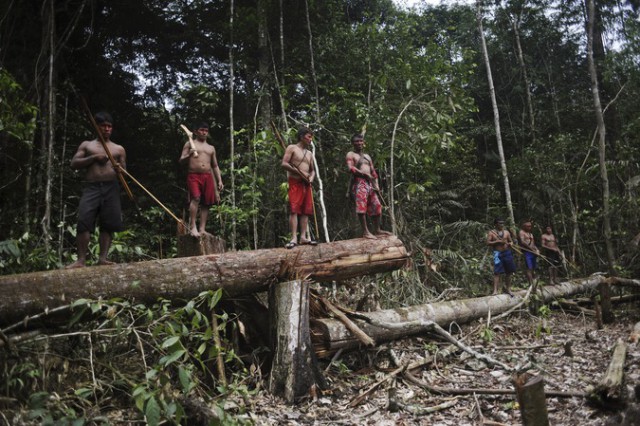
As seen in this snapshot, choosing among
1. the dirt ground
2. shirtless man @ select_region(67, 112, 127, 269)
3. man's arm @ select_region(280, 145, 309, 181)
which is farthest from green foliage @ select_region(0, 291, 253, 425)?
man's arm @ select_region(280, 145, 309, 181)

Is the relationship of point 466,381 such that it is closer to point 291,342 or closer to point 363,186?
point 291,342

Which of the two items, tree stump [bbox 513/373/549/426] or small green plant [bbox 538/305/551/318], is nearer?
tree stump [bbox 513/373/549/426]

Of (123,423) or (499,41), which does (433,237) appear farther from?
(499,41)

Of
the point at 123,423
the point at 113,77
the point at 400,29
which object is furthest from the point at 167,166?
the point at 123,423

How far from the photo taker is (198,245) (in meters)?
6.12

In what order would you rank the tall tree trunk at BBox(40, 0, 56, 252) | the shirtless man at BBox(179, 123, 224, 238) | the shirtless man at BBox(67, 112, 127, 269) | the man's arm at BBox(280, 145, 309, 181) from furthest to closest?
the tall tree trunk at BBox(40, 0, 56, 252) → the man's arm at BBox(280, 145, 309, 181) → the shirtless man at BBox(179, 123, 224, 238) → the shirtless man at BBox(67, 112, 127, 269)

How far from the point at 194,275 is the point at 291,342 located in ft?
4.53

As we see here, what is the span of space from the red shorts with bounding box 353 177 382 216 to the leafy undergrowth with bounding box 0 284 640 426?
2.13m

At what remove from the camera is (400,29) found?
12922 mm

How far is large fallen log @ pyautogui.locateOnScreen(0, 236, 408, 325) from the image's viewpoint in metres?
4.58

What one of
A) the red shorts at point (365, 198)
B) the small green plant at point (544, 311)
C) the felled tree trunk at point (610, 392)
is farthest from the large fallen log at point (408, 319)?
the felled tree trunk at point (610, 392)

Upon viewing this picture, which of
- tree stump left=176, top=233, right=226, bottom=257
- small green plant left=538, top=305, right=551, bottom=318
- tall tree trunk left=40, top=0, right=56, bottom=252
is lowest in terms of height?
small green plant left=538, top=305, right=551, bottom=318

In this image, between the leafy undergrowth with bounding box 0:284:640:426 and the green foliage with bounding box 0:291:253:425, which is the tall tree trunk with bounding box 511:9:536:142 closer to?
the leafy undergrowth with bounding box 0:284:640:426

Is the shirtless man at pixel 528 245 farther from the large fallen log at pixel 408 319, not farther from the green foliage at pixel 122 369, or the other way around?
the green foliage at pixel 122 369
